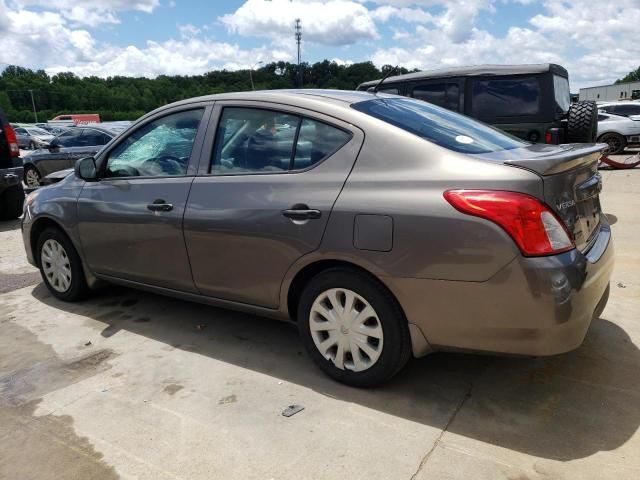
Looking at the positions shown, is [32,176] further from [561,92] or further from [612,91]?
[612,91]

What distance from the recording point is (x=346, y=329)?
297cm

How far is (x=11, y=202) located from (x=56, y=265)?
472cm

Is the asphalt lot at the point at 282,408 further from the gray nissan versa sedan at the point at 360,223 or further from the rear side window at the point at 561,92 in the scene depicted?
the rear side window at the point at 561,92

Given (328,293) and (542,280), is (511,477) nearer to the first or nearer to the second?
(542,280)

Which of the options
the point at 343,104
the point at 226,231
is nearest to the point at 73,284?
the point at 226,231

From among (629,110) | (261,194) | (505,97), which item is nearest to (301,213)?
(261,194)

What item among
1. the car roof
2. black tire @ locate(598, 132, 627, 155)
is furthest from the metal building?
the car roof

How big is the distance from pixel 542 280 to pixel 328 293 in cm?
110

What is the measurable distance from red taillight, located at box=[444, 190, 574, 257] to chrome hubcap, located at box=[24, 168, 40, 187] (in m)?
11.5

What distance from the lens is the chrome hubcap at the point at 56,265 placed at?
15.0 feet

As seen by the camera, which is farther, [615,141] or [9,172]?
[615,141]

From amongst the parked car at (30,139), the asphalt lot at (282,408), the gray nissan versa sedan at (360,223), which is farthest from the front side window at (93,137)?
the parked car at (30,139)

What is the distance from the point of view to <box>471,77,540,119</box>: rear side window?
7555 mm

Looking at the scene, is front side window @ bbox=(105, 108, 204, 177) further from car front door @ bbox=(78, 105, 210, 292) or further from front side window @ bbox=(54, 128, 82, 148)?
front side window @ bbox=(54, 128, 82, 148)
